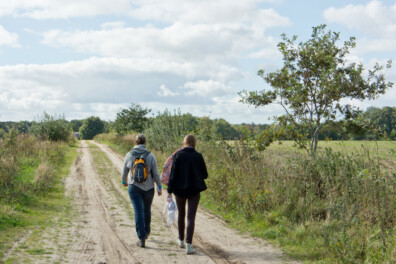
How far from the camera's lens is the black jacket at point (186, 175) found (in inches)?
271

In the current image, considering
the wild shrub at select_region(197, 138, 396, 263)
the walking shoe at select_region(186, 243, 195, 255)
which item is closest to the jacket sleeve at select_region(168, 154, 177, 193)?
the walking shoe at select_region(186, 243, 195, 255)

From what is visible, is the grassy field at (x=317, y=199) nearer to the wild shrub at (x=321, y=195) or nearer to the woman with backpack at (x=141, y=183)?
the wild shrub at (x=321, y=195)

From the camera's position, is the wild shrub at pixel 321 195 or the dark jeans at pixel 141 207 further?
the dark jeans at pixel 141 207

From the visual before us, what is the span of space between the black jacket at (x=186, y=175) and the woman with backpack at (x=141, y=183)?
619 millimetres

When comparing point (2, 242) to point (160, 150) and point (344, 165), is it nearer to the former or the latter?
point (344, 165)

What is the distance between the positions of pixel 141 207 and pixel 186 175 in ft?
4.17

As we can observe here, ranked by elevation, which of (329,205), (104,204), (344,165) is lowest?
(104,204)

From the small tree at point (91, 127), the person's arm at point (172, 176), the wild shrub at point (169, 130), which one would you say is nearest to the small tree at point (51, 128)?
the wild shrub at point (169, 130)

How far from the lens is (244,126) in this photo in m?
12.9

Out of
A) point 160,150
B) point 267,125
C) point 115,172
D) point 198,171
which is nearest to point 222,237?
point 198,171

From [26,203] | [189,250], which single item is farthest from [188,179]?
[26,203]

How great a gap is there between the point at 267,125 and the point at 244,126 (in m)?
1.42

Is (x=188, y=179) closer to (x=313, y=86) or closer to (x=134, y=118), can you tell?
(x=313, y=86)

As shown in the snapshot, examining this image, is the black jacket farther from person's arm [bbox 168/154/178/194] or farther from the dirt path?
the dirt path
